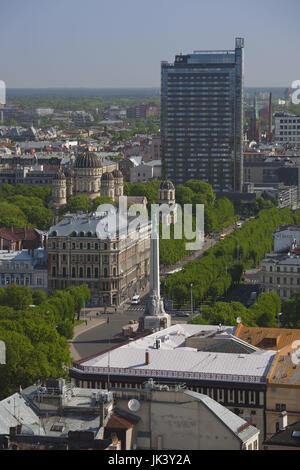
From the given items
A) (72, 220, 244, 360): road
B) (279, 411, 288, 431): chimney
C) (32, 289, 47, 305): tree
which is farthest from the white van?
(279, 411, 288, 431): chimney

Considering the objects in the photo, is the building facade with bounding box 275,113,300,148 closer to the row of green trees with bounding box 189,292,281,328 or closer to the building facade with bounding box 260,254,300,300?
the building facade with bounding box 260,254,300,300

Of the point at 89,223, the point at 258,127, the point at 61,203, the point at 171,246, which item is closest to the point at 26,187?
the point at 61,203

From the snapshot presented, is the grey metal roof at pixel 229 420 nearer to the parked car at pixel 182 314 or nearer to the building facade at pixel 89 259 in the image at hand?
the parked car at pixel 182 314

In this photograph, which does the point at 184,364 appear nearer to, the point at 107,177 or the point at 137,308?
the point at 137,308

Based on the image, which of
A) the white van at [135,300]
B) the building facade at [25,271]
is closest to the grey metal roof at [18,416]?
the white van at [135,300]

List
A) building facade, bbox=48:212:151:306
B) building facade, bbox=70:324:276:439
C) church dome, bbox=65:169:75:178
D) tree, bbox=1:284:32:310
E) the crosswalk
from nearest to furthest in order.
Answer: building facade, bbox=70:324:276:439
tree, bbox=1:284:32:310
the crosswalk
building facade, bbox=48:212:151:306
church dome, bbox=65:169:75:178

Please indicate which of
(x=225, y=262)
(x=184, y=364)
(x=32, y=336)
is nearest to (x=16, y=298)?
(x=32, y=336)

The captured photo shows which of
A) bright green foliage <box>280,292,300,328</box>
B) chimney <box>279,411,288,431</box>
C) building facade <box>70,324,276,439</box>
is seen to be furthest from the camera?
bright green foliage <box>280,292,300,328</box>
